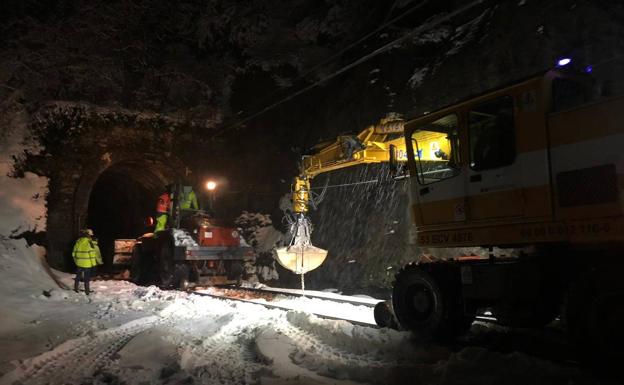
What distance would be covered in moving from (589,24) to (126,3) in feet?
50.6

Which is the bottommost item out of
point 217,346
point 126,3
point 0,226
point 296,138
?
point 217,346

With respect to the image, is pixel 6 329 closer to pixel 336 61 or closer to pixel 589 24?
pixel 589 24

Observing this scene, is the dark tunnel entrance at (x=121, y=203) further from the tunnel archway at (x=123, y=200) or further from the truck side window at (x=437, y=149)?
the truck side window at (x=437, y=149)

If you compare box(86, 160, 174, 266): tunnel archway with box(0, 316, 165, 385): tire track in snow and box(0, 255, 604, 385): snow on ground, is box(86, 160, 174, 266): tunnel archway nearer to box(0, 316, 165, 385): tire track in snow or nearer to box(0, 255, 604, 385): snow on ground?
box(0, 255, 604, 385): snow on ground

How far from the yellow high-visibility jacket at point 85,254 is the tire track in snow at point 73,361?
576 centimetres

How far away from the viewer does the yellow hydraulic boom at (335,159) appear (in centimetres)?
838

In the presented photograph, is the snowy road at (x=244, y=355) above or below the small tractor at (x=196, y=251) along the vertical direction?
below

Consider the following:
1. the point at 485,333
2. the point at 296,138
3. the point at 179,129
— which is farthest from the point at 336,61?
the point at 485,333

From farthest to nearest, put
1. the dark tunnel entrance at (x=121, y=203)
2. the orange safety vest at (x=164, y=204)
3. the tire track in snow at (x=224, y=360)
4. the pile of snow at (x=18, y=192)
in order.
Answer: the dark tunnel entrance at (x=121, y=203)
the orange safety vest at (x=164, y=204)
the pile of snow at (x=18, y=192)
the tire track in snow at (x=224, y=360)

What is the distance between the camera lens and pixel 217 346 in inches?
255

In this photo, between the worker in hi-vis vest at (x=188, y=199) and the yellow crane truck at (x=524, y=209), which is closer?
the yellow crane truck at (x=524, y=209)

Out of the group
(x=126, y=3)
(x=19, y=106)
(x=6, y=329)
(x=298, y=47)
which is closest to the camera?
(x=6, y=329)

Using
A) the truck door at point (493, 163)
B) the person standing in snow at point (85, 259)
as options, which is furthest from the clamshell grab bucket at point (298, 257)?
the person standing in snow at point (85, 259)

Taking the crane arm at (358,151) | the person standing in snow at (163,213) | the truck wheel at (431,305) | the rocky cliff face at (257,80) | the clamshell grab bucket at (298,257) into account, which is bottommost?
the truck wheel at (431,305)
